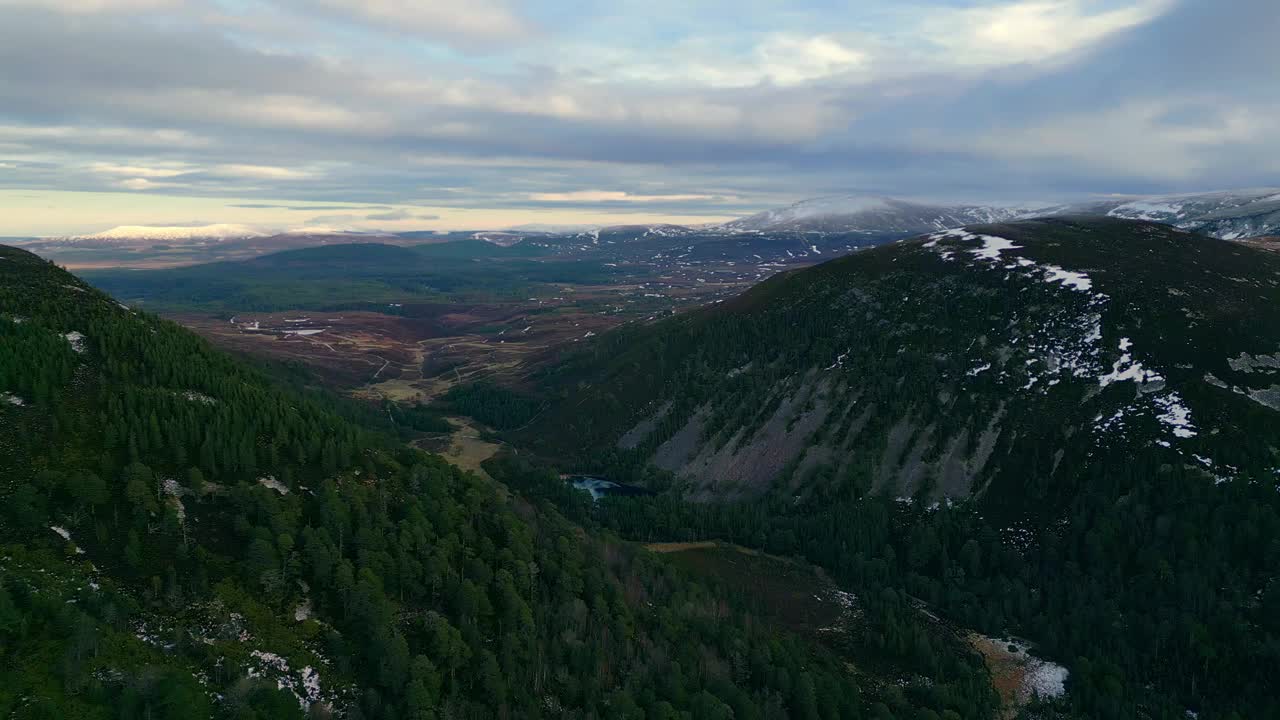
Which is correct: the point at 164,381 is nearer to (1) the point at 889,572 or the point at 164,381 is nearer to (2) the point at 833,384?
(1) the point at 889,572

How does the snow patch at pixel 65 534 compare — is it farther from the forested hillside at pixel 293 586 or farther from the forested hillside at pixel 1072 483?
the forested hillside at pixel 1072 483

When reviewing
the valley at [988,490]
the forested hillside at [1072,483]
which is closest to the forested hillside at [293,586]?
the valley at [988,490]

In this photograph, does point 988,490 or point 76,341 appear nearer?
point 76,341

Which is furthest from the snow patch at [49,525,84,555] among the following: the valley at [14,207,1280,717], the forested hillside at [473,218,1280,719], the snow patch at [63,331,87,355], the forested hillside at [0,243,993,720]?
the forested hillside at [473,218,1280,719]

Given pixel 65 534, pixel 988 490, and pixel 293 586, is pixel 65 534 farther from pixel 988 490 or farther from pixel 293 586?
pixel 988 490

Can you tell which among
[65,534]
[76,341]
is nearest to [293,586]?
[65,534]

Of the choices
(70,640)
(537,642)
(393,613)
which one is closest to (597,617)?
(537,642)

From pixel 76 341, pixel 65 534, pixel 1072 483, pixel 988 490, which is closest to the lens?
pixel 65 534
